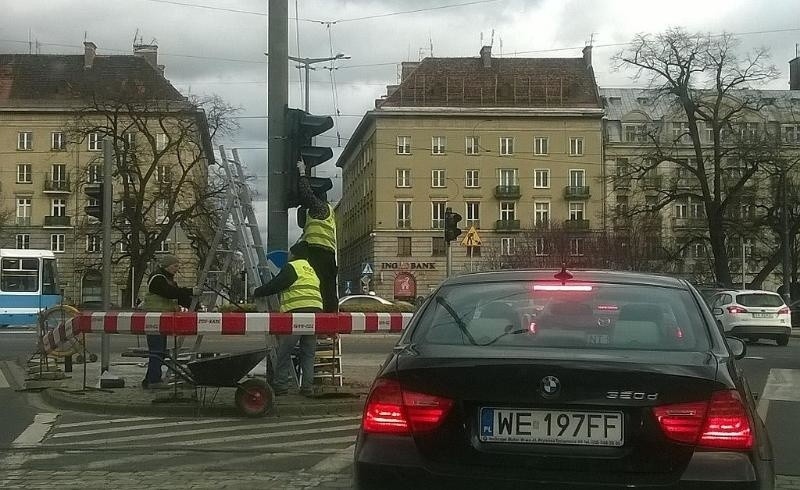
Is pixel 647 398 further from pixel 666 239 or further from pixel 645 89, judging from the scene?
pixel 666 239

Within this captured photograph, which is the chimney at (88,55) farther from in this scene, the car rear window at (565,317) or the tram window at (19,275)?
the car rear window at (565,317)

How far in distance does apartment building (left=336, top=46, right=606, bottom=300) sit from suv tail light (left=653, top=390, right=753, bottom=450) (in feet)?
268

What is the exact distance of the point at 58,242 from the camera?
83.2 metres

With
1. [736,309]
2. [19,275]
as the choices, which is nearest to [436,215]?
[19,275]

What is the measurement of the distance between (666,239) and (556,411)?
79.5 m

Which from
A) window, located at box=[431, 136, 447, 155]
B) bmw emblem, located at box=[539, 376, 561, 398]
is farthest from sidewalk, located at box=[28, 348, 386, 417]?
window, located at box=[431, 136, 447, 155]

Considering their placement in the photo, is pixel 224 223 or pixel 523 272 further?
pixel 224 223

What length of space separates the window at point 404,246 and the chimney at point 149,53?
26.0m

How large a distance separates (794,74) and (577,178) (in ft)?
110

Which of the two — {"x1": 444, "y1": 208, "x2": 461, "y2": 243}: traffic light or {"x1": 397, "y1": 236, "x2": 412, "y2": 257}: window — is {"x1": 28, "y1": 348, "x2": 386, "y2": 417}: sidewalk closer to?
{"x1": 444, "y1": 208, "x2": 461, "y2": 243}: traffic light

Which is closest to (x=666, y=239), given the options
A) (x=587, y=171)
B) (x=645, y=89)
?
(x=587, y=171)

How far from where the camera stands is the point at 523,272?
546 cm

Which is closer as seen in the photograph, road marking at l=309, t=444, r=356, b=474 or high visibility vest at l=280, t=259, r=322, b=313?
road marking at l=309, t=444, r=356, b=474

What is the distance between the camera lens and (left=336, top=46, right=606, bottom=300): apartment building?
86.8 meters
